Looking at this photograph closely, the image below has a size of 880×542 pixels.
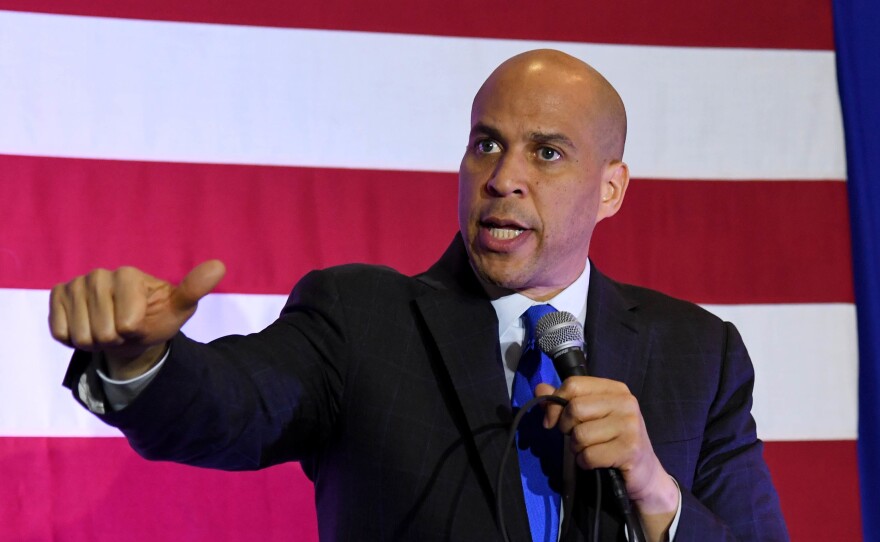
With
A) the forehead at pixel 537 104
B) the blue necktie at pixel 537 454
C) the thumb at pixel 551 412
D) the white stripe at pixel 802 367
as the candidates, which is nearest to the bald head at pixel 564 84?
the forehead at pixel 537 104

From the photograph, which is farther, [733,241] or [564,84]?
[733,241]

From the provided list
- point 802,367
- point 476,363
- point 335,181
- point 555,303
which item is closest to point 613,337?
point 555,303

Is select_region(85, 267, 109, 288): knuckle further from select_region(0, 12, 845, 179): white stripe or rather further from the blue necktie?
select_region(0, 12, 845, 179): white stripe

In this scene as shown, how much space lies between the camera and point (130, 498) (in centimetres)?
165

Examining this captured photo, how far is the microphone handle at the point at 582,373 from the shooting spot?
0.94m

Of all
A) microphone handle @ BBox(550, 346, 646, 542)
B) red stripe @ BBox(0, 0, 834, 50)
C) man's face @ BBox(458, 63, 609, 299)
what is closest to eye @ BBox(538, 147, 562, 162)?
man's face @ BBox(458, 63, 609, 299)

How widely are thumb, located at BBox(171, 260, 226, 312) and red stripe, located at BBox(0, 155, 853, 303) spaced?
930 mm

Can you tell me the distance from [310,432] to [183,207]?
0.71 metres

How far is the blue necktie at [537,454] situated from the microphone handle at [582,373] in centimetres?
11

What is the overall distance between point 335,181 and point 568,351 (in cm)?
88

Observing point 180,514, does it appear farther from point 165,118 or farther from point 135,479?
point 165,118

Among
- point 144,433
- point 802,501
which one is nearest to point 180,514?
point 144,433

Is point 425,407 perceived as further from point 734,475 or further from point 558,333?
point 734,475

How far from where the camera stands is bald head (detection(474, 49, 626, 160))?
4.07 feet
